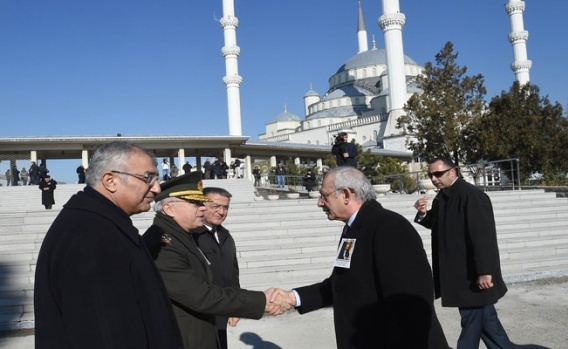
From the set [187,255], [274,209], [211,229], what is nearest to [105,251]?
[187,255]

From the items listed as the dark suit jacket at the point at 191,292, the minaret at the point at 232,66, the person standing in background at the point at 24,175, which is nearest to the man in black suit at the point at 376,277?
the dark suit jacket at the point at 191,292

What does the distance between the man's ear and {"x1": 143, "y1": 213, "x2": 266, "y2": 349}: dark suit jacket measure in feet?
2.61

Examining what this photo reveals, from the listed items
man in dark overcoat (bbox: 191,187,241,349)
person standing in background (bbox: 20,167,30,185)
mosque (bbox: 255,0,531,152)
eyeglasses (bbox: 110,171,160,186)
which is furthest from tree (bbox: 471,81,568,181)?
person standing in background (bbox: 20,167,30,185)

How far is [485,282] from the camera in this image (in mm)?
4180

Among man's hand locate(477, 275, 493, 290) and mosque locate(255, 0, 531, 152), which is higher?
mosque locate(255, 0, 531, 152)

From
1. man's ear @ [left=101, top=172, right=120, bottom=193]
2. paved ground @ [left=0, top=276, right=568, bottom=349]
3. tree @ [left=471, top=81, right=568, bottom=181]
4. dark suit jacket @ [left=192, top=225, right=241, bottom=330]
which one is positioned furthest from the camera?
tree @ [left=471, top=81, right=568, bottom=181]

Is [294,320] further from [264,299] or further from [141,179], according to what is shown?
[141,179]

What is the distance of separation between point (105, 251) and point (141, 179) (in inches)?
19.0

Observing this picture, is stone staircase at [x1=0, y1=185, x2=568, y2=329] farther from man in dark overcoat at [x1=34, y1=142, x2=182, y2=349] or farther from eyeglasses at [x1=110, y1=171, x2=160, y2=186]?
man in dark overcoat at [x1=34, y1=142, x2=182, y2=349]

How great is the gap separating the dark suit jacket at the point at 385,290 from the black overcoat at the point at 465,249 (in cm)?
175

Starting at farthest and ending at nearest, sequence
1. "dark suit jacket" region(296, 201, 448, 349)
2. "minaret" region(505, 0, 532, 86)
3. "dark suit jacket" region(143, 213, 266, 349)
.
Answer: "minaret" region(505, 0, 532, 86)
"dark suit jacket" region(143, 213, 266, 349)
"dark suit jacket" region(296, 201, 448, 349)

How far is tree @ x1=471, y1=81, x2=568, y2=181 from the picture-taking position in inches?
955

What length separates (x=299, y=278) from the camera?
348 inches

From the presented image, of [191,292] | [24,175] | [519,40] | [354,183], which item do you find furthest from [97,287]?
[519,40]
